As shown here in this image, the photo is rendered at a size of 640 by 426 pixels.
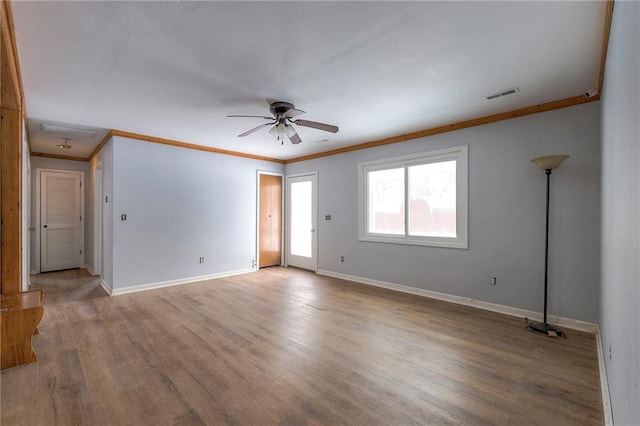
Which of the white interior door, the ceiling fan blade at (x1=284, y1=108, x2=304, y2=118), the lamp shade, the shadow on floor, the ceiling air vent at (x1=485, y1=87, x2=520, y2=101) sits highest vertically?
the ceiling air vent at (x1=485, y1=87, x2=520, y2=101)

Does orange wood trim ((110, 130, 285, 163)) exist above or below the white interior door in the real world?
above

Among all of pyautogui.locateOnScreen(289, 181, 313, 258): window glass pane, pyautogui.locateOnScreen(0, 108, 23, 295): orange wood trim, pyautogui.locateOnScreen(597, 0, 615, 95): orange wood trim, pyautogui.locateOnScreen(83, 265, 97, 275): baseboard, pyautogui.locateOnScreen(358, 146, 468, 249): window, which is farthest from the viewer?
pyautogui.locateOnScreen(289, 181, 313, 258): window glass pane

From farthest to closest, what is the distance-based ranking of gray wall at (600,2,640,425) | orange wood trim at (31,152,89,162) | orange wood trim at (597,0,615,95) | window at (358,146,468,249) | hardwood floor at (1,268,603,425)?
orange wood trim at (31,152,89,162), window at (358,146,468,249), hardwood floor at (1,268,603,425), orange wood trim at (597,0,615,95), gray wall at (600,2,640,425)

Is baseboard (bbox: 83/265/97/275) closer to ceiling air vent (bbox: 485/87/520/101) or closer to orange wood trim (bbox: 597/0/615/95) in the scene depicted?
ceiling air vent (bbox: 485/87/520/101)

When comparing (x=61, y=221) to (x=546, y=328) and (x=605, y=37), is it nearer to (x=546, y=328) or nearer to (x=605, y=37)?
(x=546, y=328)

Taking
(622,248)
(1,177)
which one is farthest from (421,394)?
(1,177)

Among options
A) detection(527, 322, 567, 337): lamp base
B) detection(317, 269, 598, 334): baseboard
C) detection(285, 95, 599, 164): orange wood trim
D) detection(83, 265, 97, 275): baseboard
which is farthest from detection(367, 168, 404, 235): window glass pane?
detection(83, 265, 97, 275): baseboard

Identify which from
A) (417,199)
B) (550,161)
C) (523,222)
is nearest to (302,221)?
(417,199)

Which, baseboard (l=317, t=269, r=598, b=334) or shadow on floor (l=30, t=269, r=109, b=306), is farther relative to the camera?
shadow on floor (l=30, t=269, r=109, b=306)

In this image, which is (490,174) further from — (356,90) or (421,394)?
(421,394)

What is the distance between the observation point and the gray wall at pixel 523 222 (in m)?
3.25

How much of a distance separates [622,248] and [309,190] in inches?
213

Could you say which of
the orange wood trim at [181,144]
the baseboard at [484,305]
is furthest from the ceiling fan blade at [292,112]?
the baseboard at [484,305]

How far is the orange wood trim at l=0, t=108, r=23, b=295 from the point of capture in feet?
9.45
